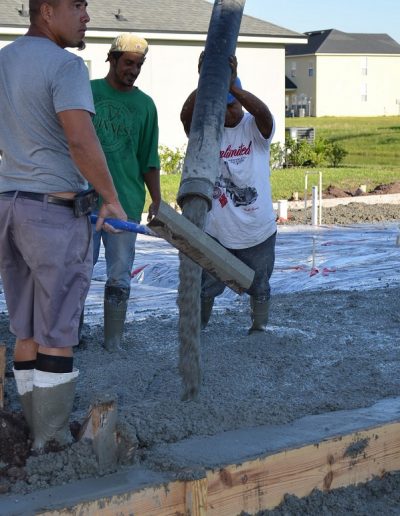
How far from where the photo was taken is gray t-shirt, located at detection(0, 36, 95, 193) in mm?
3617

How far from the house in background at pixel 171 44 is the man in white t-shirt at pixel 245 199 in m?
13.7

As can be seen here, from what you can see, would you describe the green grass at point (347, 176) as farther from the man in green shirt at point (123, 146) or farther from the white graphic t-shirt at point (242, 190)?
the man in green shirt at point (123, 146)

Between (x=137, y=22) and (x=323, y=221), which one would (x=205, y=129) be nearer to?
(x=323, y=221)

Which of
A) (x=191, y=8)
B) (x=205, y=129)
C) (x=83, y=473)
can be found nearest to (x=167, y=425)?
(x=83, y=473)

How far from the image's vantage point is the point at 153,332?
6383 millimetres

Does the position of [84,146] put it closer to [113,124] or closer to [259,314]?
[113,124]

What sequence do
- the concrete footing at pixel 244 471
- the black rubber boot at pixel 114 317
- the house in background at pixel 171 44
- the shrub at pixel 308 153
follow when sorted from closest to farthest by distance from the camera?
the concrete footing at pixel 244 471, the black rubber boot at pixel 114 317, the house in background at pixel 171 44, the shrub at pixel 308 153

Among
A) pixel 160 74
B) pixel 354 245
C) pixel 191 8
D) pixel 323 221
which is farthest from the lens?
pixel 191 8

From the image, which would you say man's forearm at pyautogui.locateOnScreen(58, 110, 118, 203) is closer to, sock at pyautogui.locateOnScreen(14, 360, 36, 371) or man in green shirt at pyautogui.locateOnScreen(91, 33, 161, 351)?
sock at pyautogui.locateOnScreen(14, 360, 36, 371)

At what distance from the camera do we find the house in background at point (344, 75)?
8075 centimetres

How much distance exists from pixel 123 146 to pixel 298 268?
3.99 metres

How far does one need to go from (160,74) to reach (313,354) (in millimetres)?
15573

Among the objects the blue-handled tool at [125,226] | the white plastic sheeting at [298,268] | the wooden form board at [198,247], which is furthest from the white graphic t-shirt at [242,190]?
the blue-handled tool at [125,226]

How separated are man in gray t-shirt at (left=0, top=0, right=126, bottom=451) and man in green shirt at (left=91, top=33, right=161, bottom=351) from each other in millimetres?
1774
